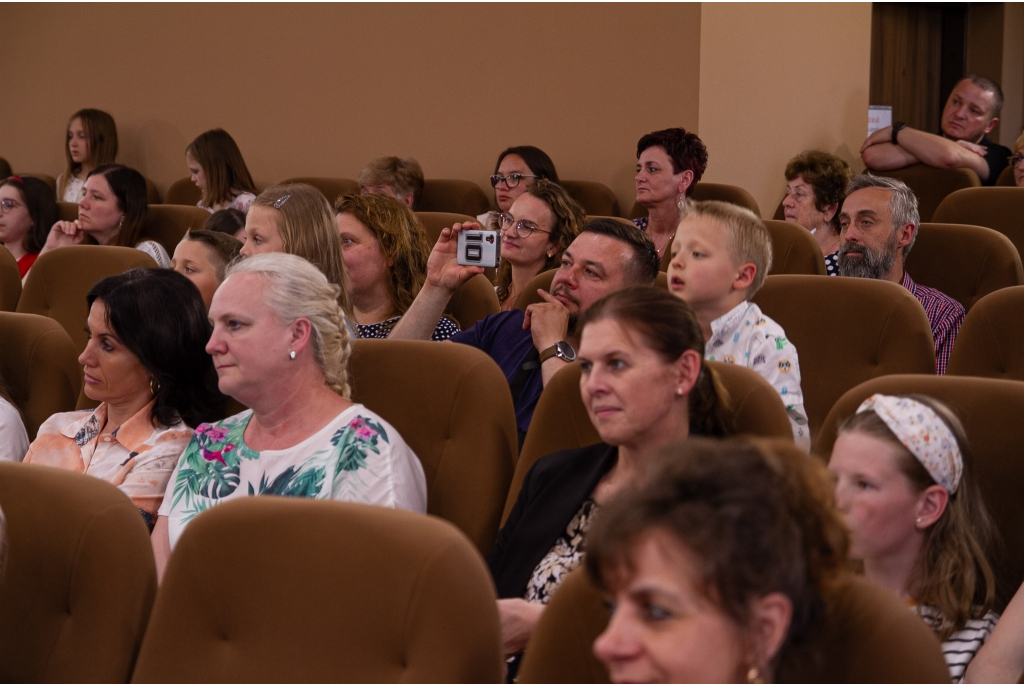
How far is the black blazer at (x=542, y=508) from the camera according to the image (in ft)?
6.18

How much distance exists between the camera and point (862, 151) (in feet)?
17.3

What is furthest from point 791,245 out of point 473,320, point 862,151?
point 862,151

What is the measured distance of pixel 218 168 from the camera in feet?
19.0

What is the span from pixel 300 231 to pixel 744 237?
1087mm

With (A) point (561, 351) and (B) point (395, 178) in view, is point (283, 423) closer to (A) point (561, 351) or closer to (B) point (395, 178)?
(A) point (561, 351)

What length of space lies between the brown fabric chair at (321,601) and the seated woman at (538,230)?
191 cm

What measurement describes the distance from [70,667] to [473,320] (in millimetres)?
1759

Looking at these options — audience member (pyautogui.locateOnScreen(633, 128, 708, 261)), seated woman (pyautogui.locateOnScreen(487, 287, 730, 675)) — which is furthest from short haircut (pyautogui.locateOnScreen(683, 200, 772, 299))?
audience member (pyautogui.locateOnScreen(633, 128, 708, 261))

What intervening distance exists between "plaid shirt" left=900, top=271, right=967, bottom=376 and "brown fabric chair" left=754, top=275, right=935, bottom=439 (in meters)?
0.58

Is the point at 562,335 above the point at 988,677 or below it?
above

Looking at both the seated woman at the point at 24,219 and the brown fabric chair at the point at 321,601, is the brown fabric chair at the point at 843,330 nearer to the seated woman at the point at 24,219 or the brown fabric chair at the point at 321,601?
the brown fabric chair at the point at 321,601

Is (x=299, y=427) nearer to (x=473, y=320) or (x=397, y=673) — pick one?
(x=397, y=673)

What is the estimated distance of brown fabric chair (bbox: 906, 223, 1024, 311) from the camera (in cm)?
335

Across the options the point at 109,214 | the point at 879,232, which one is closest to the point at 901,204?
the point at 879,232
